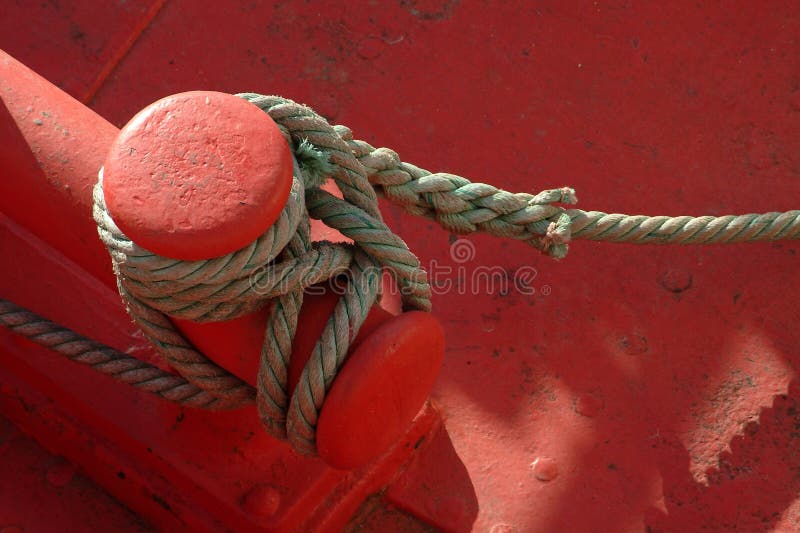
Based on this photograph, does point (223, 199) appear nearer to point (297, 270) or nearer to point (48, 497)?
point (297, 270)

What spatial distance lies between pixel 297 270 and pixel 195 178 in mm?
163

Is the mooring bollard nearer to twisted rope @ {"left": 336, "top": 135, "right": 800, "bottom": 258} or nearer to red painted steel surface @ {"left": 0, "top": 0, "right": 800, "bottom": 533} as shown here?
twisted rope @ {"left": 336, "top": 135, "right": 800, "bottom": 258}

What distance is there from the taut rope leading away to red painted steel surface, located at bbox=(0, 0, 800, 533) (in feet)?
1.25

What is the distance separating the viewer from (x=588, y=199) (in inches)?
70.3

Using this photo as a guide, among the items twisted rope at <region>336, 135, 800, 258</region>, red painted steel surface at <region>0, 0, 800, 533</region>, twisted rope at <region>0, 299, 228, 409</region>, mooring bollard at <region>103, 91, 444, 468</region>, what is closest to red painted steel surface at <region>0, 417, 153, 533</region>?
twisted rope at <region>0, 299, 228, 409</region>

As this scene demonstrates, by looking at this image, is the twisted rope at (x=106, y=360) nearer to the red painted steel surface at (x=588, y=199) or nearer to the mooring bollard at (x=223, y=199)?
the mooring bollard at (x=223, y=199)

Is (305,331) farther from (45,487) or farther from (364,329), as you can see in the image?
(45,487)

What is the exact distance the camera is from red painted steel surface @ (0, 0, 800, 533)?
4.89 feet

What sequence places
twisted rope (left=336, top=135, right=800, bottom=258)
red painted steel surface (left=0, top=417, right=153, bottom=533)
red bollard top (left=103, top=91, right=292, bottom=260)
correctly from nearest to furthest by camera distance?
1. red bollard top (left=103, top=91, right=292, bottom=260)
2. twisted rope (left=336, top=135, right=800, bottom=258)
3. red painted steel surface (left=0, top=417, right=153, bottom=533)

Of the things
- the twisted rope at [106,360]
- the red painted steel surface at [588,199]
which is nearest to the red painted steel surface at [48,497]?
the twisted rope at [106,360]

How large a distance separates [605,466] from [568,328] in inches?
11.3

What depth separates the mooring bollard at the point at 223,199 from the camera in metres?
0.84

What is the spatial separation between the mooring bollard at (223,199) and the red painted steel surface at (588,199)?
558 millimetres

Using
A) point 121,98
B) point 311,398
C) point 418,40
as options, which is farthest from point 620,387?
point 121,98
